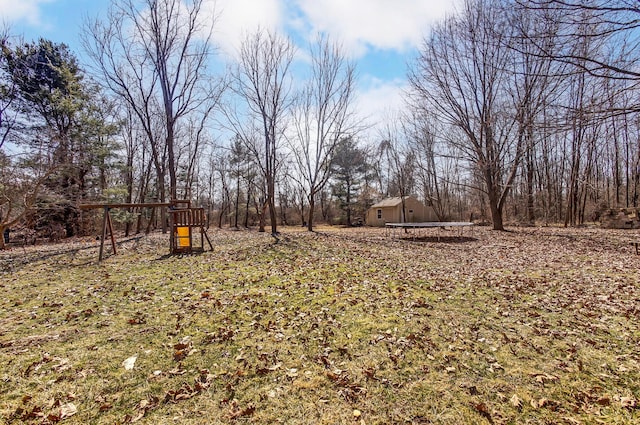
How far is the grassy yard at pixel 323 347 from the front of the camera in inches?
90.7

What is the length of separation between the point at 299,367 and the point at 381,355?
34.0 inches

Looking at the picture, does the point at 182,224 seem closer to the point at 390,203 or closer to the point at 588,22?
the point at 588,22

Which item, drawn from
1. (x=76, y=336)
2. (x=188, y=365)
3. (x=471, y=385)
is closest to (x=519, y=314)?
(x=471, y=385)

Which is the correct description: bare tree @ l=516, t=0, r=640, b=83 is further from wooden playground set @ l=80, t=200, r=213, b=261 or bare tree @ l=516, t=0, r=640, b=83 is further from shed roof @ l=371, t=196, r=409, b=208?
shed roof @ l=371, t=196, r=409, b=208

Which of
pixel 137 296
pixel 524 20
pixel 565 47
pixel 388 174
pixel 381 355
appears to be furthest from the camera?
pixel 388 174

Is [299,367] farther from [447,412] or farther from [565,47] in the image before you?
[565,47]

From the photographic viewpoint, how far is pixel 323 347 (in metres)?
3.25

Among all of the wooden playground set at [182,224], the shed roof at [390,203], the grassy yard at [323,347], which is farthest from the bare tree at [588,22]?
the shed roof at [390,203]

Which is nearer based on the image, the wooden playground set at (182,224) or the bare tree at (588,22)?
the bare tree at (588,22)

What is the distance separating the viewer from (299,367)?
2869 mm

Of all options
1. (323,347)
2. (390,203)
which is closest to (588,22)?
(323,347)

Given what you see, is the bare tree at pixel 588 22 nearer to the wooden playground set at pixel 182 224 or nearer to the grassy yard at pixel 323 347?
the grassy yard at pixel 323 347

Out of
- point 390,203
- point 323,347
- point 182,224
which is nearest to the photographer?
point 323,347

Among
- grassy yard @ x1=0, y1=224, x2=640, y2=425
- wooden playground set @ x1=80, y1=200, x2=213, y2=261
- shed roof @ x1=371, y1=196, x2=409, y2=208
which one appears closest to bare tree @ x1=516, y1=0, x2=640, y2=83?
grassy yard @ x1=0, y1=224, x2=640, y2=425
